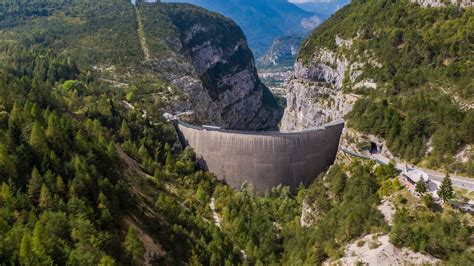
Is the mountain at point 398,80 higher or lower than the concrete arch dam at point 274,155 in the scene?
higher

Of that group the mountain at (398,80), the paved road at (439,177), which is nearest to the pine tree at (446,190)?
the paved road at (439,177)

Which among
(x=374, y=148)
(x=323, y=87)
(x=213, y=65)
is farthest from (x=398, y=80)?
(x=213, y=65)

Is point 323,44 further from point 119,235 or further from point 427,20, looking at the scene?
point 119,235

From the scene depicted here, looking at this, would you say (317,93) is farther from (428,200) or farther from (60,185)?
(60,185)

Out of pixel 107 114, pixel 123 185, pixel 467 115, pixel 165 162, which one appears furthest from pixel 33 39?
pixel 467 115

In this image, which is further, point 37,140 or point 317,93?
point 317,93

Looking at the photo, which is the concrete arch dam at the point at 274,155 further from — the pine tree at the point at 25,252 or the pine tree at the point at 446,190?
the pine tree at the point at 25,252

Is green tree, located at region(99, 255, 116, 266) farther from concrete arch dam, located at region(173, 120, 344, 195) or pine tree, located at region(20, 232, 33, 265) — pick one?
concrete arch dam, located at region(173, 120, 344, 195)
